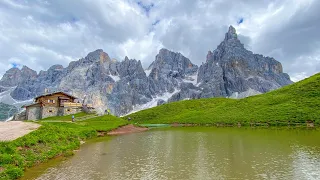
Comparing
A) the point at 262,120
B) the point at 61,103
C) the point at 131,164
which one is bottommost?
the point at 131,164

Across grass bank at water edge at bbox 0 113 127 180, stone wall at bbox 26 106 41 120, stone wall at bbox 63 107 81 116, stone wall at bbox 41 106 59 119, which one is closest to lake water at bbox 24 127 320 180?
grass bank at water edge at bbox 0 113 127 180

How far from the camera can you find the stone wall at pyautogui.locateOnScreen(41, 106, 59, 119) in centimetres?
8637

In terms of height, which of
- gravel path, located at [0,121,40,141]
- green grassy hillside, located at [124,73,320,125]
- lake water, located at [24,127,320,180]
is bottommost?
lake water, located at [24,127,320,180]

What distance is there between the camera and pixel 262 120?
7025 centimetres

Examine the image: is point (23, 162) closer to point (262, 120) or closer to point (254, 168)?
point (254, 168)

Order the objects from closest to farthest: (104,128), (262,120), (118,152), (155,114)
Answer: (118,152), (104,128), (262,120), (155,114)

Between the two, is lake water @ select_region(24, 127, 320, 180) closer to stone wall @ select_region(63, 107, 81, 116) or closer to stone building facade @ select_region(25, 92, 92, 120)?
stone wall @ select_region(63, 107, 81, 116)

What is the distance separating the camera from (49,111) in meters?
87.5

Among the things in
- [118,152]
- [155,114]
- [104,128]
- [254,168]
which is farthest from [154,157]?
[155,114]

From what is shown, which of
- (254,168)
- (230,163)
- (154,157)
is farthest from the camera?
Answer: (154,157)

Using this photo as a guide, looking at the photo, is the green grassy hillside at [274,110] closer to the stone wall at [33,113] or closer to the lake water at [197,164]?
the lake water at [197,164]

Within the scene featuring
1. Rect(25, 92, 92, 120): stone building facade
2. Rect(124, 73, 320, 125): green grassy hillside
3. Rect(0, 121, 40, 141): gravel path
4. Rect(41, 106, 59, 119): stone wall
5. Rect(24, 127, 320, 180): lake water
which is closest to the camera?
Rect(24, 127, 320, 180): lake water

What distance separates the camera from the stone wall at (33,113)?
8727 centimetres

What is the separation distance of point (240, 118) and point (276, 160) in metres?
55.2
